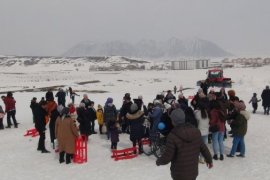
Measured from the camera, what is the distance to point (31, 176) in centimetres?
969

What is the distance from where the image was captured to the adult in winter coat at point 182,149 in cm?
488

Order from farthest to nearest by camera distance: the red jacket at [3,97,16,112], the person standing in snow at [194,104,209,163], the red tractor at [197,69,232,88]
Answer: the red tractor at [197,69,232,88], the red jacket at [3,97,16,112], the person standing in snow at [194,104,209,163]

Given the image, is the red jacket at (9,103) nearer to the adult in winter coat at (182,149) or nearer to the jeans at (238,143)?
the jeans at (238,143)

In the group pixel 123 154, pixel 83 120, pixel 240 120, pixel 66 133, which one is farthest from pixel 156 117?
pixel 83 120

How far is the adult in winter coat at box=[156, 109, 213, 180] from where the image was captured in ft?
16.0

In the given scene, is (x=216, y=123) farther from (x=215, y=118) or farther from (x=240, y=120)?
(x=240, y=120)

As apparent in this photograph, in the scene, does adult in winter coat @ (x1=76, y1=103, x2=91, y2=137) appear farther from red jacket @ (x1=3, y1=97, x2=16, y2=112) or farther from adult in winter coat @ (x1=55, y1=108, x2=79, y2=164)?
red jacket @ (x1=3, y1=97, x2=16, y2=112)

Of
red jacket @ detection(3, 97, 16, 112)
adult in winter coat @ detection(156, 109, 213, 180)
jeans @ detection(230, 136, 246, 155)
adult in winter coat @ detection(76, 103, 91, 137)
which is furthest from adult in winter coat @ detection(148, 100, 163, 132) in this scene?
red jacket @ detection(3, 97, 16, 112)

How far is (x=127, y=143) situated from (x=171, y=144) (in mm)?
8175

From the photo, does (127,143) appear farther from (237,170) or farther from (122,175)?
(237,170)

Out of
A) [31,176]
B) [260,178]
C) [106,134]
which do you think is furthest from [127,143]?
[260,178]

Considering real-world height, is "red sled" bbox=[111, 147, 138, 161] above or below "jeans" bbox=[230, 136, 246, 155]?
below

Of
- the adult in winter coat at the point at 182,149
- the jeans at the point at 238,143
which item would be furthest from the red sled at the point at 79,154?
the adult in winter coat at the point at 182,149

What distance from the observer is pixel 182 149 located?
16.2 feet
